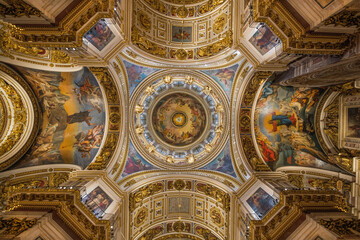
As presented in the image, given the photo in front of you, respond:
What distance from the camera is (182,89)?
1642cm

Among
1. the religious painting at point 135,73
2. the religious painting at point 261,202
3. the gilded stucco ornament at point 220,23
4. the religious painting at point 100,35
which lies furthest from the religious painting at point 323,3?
the religious painting at point 135,73

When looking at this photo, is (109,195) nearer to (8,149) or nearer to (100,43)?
(8,149)

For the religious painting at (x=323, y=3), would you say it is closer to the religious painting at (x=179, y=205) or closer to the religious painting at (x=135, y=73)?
the religious painting at (x=135, y=73)

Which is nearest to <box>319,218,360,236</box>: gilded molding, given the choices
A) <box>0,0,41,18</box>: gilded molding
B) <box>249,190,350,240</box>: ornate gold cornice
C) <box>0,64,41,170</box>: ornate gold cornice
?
<box>249,190,350,240</box>: ornate gold cornice

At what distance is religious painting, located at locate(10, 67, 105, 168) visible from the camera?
38.9 ft

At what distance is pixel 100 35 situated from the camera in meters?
9.93

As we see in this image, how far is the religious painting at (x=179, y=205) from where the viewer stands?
52.3 ft

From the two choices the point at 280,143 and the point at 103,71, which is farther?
the point at 280,143

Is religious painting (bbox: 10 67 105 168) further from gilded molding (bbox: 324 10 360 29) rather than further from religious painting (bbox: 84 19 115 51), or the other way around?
gilded molding (bbox: 324 10 360 29)

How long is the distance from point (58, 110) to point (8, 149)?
3446mm

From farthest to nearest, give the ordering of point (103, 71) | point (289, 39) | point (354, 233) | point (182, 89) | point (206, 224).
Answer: point (182, 89), point (206, 224), point (103, 71), point (289, 39), point (354, 233)

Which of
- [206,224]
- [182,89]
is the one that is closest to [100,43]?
[182,89]

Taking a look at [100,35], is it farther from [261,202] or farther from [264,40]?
[261,202]

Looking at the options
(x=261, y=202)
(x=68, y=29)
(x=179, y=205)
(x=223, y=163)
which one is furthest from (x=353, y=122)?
(x=68, y=29)
